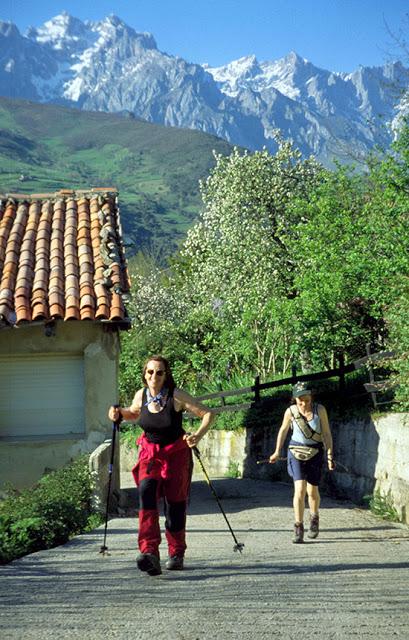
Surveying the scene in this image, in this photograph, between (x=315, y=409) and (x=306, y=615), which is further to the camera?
(x=315, y=409)

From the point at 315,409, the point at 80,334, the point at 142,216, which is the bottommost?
the point at 315,409

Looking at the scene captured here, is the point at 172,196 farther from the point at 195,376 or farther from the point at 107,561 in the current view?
the point at 107,561

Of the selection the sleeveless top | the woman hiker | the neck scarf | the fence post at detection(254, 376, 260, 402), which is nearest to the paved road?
the woman hiker

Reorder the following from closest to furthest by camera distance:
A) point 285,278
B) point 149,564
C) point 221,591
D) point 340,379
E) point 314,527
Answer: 1. point 221,591
2. point 149,564
3. point 314,527
4. point 340,379
5. point 285,278

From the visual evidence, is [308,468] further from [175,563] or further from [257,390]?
[257,390]

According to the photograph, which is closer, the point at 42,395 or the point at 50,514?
the point at 50,514

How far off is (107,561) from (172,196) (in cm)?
19285

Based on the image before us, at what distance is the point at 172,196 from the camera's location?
655ft

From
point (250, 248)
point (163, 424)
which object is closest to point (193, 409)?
point (163, 424)

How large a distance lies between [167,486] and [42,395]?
742cm

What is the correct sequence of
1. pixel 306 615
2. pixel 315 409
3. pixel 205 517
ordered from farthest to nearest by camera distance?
pixel 205 517
pixel 315 409
pixel 306 615

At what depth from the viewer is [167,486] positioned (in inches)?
328

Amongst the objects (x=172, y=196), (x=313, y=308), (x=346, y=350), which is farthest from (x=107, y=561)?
(x=172, y=196)

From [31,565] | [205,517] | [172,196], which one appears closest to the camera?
[31,565]
